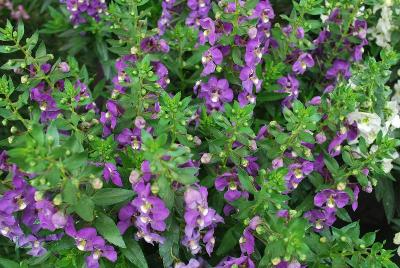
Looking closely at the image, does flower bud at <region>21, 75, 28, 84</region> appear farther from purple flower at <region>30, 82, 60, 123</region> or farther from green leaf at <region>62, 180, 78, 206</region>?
green leaf at <region>62, 180, 78, 206</region>

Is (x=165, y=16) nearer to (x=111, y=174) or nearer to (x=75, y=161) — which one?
(x=111, y=174)

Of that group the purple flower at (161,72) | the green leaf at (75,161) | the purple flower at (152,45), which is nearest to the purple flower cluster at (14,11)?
the purple flower at (152,45)

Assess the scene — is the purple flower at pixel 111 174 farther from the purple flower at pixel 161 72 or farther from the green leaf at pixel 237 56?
the green leaf at pixel 237 56

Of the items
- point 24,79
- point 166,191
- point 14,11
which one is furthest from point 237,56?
point 14,11

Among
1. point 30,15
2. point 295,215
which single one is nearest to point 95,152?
point 295,215

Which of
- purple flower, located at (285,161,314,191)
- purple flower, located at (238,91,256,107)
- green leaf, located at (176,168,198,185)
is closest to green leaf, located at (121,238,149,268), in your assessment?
green leaf, located at (176,168,198,185)
